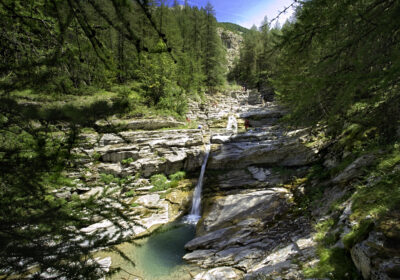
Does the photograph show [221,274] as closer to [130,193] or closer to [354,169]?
[354,169]

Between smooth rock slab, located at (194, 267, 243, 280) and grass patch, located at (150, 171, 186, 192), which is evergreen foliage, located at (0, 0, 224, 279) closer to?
smooth rock slab, located at (194, 267, 243, 280)

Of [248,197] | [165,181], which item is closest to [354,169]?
[248,197]

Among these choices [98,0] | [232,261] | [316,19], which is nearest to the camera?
[98,0]

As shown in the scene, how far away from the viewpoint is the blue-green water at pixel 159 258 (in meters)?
6.16

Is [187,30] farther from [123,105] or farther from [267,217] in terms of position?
[123,105]

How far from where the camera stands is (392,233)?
9.27 feet

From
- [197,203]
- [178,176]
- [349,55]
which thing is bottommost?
[197,203]

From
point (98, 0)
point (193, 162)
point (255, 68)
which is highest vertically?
point (255, 68)

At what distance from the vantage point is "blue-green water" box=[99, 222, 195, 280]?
6.16 meters

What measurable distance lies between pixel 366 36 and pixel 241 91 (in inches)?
1434

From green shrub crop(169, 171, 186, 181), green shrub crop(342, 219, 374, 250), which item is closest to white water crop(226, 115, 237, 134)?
green shrub crop(169, 171, 186, 181)

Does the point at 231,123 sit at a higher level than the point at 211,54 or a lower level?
lower

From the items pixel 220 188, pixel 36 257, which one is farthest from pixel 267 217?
pixel 36 257

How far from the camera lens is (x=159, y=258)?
7168 millimetres
